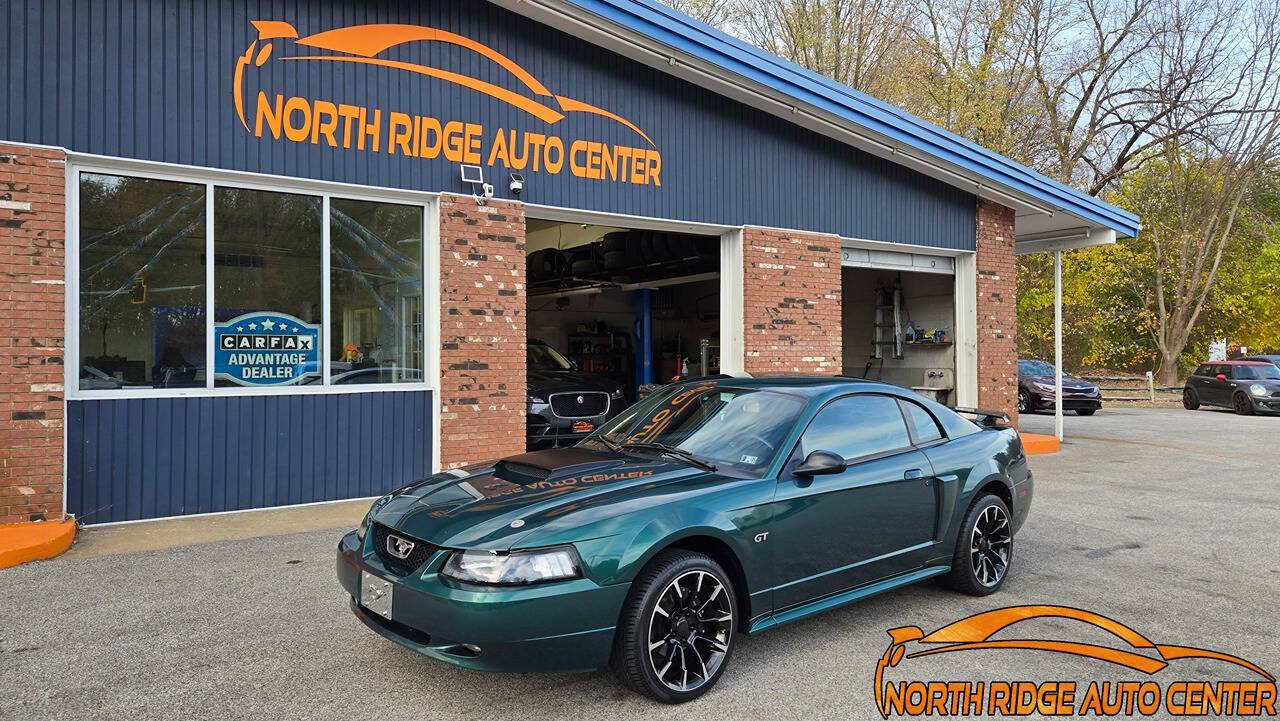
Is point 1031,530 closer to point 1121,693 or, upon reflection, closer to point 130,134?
point 1121,693

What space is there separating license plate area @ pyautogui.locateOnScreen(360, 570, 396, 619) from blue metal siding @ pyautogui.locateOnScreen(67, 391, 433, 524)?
15.6 feet

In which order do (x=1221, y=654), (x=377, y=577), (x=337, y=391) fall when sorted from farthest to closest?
(x=337, y=391) → (x=1221, y=654) → (x=377, y=577)

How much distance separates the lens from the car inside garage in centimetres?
1473

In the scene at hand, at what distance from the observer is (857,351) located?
18.2m

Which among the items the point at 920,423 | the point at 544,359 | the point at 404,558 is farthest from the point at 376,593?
the point at 544,359

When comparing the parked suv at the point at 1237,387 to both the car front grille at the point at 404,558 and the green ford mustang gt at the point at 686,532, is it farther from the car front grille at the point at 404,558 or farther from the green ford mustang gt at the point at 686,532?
the car front grille at the point at 404,558

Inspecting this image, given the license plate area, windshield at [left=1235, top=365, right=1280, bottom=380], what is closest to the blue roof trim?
the license plate area

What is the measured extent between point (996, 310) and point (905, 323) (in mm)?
2669

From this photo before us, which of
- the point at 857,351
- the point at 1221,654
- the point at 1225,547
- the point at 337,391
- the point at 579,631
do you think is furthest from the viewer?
the point at 857,351

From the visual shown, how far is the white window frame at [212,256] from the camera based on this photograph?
23.3ft

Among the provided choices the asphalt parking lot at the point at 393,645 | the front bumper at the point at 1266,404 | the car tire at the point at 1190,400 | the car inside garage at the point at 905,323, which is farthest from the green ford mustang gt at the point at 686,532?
the car tire at the point at 1190,400

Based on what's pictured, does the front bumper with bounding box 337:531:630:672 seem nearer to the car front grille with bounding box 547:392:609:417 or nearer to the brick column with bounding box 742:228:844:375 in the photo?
the car front grille with bounding box 547:392:609:417

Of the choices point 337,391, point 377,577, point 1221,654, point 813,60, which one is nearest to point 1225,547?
point 1221,654

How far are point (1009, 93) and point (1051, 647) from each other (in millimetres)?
26468
